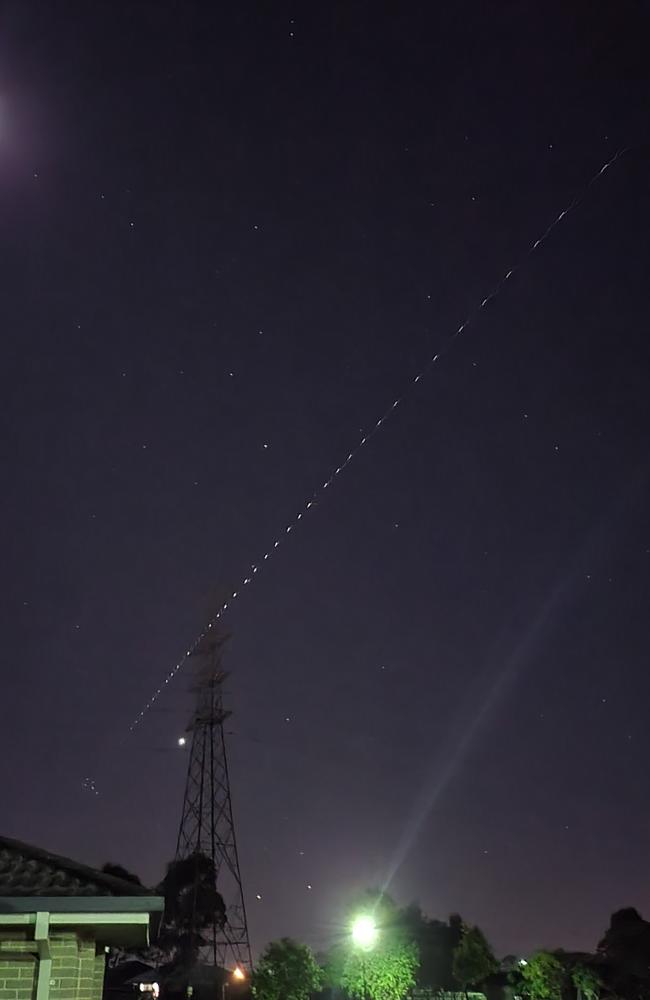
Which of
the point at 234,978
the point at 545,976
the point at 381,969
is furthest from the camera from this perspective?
the point at 234,978

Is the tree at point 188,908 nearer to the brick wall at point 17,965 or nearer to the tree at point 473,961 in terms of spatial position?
the tree at point 473,961

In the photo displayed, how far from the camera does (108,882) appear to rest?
961 centimetres

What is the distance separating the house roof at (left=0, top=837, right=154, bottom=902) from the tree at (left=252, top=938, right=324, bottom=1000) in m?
42.2

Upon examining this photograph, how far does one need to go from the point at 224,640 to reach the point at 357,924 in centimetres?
2722

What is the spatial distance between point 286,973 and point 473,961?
74.6 ft

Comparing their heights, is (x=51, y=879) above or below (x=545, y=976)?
below

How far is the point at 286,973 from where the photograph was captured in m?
47.0

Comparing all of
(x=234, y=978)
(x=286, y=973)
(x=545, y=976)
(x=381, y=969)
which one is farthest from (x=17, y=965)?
(x=545, y=976)

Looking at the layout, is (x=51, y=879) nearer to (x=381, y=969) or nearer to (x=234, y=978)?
(x=381, y=969)

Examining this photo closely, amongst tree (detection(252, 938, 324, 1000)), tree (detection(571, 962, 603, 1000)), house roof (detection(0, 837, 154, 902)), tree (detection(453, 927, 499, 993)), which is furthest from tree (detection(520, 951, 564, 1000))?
house roof (detection(0, 837, 154, 902))

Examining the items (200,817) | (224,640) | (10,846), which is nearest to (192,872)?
(200,817)

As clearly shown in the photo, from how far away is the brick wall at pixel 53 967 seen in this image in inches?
355

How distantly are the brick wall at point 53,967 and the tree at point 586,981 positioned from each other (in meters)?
59.5

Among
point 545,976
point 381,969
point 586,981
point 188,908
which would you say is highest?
point 188,908
